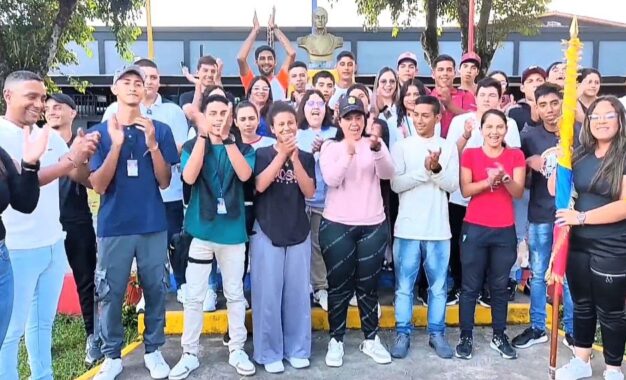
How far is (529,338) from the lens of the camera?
4.42 metres

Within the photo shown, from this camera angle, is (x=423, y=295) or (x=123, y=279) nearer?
(x=123, y=279)

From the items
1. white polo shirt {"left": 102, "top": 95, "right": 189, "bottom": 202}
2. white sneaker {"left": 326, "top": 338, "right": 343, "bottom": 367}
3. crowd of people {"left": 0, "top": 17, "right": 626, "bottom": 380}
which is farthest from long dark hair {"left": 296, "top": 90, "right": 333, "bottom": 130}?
white sneaker {"left": 326, "top": 338, "right": 343, "bottom": 367}

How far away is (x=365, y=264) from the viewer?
407 centimetres

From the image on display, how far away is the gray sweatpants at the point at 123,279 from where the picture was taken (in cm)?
369

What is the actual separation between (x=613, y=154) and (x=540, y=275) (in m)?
1.23

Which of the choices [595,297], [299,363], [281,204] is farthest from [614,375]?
[281,204]

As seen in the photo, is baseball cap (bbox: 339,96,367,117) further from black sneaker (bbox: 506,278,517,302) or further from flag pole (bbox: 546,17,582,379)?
black sneaker (bbox: 506,278,517,302)

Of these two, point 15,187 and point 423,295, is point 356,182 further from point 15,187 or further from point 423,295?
point 15,187

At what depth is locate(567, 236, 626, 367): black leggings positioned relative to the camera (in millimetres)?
3570

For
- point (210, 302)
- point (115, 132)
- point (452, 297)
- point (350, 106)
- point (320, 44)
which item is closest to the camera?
point (115, 132)

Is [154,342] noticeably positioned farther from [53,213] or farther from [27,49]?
[27,49]

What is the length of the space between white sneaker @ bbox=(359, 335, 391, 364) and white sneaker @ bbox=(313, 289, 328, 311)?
571 mm

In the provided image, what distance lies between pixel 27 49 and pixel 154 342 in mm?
9833

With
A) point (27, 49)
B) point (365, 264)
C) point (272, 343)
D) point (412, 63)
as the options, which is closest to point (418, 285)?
point (365, 264)
